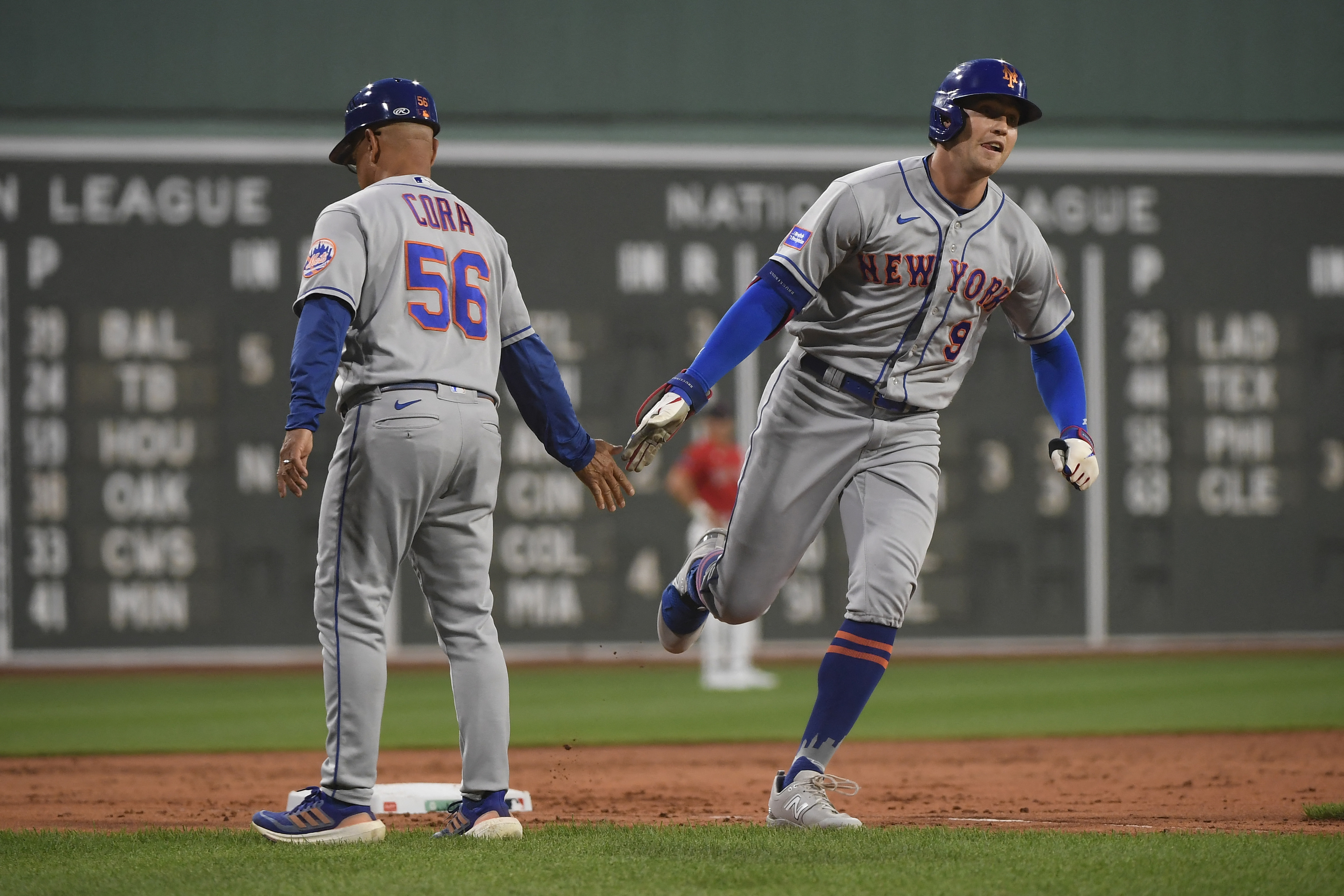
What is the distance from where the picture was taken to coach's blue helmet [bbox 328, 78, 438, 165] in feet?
12.0

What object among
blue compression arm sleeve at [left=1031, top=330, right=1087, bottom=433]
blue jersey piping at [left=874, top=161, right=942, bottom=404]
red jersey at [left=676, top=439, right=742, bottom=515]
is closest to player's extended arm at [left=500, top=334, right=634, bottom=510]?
blue jersey piping at [left=874, top=161, right=942, bottom=404]

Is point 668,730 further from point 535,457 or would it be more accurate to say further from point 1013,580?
point 1013,580

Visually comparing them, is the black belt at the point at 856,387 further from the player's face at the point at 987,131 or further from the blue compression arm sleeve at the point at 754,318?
the player's face at the point at 987,131

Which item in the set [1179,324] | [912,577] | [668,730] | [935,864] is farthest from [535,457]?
[935,864]

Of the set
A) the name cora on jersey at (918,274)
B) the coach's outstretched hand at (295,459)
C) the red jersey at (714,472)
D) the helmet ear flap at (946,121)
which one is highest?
the helmet ear flap at (946,121)

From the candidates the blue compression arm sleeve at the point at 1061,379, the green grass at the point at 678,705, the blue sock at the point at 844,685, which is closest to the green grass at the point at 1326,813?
the blue compression arm sleeve at the point at 1061,379

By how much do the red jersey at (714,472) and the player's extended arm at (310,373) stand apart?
5.16m

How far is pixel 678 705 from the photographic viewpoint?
822 cm

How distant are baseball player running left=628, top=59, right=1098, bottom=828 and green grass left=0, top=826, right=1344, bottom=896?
41 cm

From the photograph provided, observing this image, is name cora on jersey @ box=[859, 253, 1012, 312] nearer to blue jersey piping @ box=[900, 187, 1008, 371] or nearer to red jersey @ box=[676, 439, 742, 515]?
blue jersey piping @ box=[900, 187, 1008, 371]

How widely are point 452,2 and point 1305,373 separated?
641 cm

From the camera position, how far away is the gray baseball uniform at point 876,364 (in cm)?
378

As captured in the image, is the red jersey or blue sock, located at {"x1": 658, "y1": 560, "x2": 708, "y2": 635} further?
the red jersey

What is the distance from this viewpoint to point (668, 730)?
23.6ft
